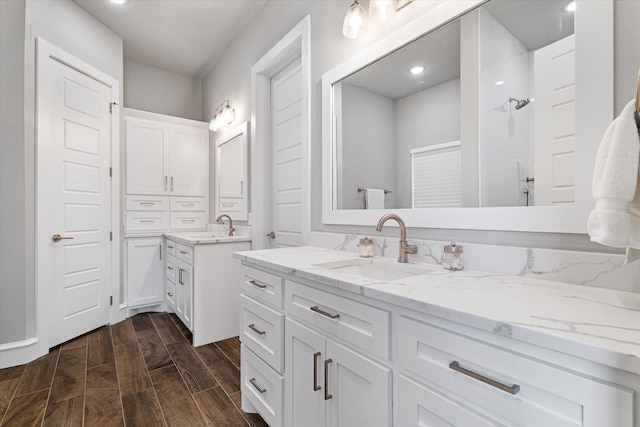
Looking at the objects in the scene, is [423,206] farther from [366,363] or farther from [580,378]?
[580,378]

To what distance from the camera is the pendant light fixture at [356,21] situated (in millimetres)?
1565

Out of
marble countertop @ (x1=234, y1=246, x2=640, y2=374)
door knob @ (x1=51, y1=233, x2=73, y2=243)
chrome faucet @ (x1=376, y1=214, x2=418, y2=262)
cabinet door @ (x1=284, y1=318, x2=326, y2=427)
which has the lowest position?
cabinet door @ (x1=284, y1=318, x2=326, y2=427)

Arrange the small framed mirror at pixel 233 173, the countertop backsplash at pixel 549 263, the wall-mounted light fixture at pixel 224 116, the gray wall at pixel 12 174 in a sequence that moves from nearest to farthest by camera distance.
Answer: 1. the countertop backsplash at pixel 549 263
2. the gray wall at pixel 12 174
3. the small framed mirror at pixel 233 173
4. the wall-mounted light fixture at pixel 224 116

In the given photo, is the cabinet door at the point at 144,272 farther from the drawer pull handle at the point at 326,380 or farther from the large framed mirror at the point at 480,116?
the drawer pull handle at the point at 326,380

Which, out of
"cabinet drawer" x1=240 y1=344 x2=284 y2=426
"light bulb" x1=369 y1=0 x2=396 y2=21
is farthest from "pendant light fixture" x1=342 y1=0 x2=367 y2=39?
"cabinet drawer" x1=240 y1=344 x2=284 y2=426

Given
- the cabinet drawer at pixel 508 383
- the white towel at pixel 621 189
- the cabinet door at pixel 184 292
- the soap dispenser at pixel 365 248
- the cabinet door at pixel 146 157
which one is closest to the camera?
the cabinet drawer at pixel 508 383

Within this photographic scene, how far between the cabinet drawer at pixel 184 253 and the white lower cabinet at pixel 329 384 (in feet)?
5.20

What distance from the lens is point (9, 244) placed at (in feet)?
7.27

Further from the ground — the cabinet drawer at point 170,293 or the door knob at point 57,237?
the door knob at point 57,237

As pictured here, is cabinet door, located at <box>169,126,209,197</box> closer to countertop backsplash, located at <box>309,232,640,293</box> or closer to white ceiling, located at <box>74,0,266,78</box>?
white ceiling, located at <box>74,0,266,78</box>

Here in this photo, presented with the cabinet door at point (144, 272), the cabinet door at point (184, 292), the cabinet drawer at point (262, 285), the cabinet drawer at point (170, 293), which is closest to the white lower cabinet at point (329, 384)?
the cabinet drawer at point (262, 285)

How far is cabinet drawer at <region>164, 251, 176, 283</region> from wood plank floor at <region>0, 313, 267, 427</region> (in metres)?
0.59

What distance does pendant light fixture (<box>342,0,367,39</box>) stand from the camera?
157 cm

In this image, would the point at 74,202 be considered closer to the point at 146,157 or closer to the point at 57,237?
the point at 57,237
